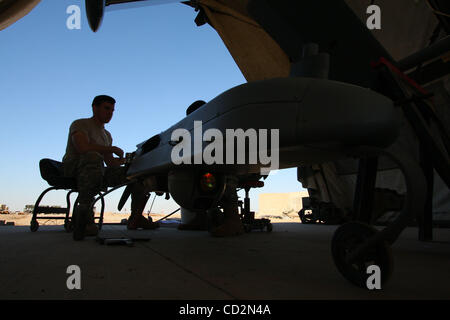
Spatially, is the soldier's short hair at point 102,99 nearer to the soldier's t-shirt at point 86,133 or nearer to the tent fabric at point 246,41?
the soldier's t-shirt at point 86,133

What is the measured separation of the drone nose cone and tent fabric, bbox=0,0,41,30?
10.4 feet

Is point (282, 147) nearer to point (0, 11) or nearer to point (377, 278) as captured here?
point (377, 278)

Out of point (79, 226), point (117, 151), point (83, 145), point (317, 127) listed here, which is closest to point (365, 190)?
point (317, 127)

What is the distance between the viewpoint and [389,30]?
292cm

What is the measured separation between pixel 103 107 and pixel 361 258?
2.00 metres

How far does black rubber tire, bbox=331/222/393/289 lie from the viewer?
1.78 ft

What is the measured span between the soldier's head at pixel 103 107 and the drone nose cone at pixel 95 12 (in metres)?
0.49

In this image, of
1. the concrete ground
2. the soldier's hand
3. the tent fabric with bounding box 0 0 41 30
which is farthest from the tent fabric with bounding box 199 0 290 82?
the concrete ground

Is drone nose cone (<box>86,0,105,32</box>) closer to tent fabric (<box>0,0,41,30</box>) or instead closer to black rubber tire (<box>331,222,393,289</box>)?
black rubber tire (<box>331,222,393,289</box>)

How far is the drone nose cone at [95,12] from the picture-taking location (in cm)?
187

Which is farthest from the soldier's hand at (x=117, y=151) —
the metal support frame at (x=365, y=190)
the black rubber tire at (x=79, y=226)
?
the metal support frame at (x=365, y=190)

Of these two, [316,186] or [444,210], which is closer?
[444,210]
